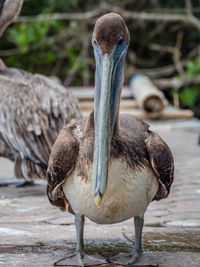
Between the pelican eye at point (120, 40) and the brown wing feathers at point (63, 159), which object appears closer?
the pelican eye at point (120, 40)

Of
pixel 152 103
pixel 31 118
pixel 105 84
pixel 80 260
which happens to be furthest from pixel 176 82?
pixel 105 84

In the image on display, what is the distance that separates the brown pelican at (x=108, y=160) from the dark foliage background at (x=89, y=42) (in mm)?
10707

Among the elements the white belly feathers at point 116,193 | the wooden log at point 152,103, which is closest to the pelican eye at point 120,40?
the white belly feathers at point 116,193

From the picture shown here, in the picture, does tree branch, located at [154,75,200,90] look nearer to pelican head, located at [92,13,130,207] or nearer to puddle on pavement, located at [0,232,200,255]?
puddle on pavement, located at [0,232,200,255]

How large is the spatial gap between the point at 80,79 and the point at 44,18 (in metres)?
2.49

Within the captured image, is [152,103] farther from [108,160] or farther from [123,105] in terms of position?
[108,160]

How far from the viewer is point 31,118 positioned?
204 inches

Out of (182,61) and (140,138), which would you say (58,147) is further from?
(182,61)

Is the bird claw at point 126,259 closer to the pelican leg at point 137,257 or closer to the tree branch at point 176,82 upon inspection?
the pelican leg at point 137,257

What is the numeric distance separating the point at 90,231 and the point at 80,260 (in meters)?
0.76

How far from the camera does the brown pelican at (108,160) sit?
2613 millimetres

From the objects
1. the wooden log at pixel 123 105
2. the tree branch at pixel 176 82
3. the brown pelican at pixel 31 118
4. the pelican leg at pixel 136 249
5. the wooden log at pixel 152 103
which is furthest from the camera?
the tree branch at pixel 176 82

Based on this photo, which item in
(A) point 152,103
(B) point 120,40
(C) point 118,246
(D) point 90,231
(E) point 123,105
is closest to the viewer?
(B) point 120,40

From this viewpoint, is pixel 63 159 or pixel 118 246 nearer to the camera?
pixel 63 159
